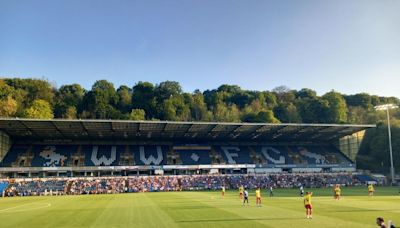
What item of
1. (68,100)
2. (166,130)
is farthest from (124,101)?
(166,130)

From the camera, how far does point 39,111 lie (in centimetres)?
8912

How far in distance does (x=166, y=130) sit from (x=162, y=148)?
840 cm

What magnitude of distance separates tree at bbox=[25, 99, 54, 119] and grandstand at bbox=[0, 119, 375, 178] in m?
15.5

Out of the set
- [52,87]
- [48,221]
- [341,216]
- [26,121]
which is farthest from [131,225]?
[52,87]

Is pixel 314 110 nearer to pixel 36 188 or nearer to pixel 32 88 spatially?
pixel 36 188

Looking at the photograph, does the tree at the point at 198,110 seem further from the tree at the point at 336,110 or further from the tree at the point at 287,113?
the tree at the point at 336,110

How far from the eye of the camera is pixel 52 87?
376ft

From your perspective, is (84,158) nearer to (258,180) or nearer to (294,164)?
(258,180)

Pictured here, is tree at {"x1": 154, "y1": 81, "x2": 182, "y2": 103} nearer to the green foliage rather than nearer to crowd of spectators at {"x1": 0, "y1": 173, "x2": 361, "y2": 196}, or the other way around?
the green foliage

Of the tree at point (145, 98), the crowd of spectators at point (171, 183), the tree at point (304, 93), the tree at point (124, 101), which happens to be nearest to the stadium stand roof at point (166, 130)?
the crowd of spectators at point (171, 183)

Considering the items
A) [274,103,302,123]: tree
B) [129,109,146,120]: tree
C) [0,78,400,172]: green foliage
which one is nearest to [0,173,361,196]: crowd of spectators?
[0,78,400,172]: green foliage

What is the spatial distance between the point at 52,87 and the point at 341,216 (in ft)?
354

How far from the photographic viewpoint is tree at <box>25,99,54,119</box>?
86.5 metres

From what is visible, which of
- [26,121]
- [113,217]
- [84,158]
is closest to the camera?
[113,217]
